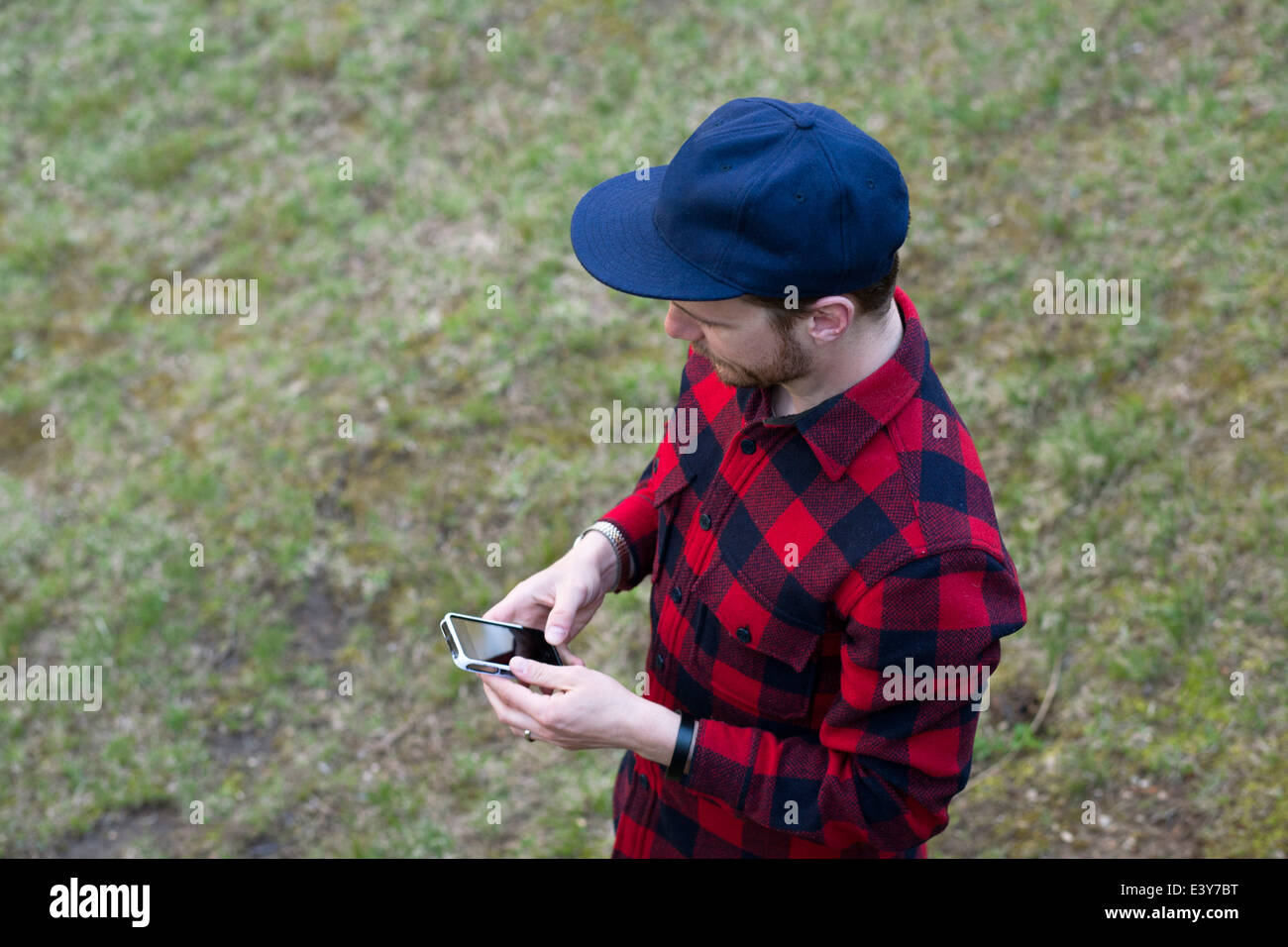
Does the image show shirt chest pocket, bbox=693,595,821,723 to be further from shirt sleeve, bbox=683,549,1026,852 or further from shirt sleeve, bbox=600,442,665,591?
shirt sleeve, bbox=600,442,665,591

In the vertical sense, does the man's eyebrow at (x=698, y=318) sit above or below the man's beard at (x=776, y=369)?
above

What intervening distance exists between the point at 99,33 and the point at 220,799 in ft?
21.7

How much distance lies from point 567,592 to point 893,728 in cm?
87

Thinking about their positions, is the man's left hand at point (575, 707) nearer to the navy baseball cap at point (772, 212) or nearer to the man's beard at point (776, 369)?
the man's beard at point (776, 369)

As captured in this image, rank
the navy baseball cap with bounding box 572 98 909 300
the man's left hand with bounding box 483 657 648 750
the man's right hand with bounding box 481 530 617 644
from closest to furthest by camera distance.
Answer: the navy baseball cap with bounding box 572 98 909 300, the man's left hand with bounding box 483 657 648 750, the man's right hand with bounding box 481 530 617 644

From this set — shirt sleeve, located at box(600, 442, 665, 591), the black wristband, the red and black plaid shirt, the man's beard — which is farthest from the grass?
the man's beard

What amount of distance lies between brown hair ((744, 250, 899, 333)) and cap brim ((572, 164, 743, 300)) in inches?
2.7

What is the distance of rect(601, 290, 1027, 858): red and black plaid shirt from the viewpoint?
194 centimetres

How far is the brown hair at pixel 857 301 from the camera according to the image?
194 cm

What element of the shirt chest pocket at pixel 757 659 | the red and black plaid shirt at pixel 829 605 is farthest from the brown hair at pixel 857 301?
the shirt chest pocket at pixel 757 659

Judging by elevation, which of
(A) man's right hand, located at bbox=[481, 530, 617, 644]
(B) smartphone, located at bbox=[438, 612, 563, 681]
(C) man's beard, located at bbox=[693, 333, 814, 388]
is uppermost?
(C) man's beard, located at bbox=[693, 333, 814, 388]

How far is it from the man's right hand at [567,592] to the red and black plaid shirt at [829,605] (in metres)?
0.22

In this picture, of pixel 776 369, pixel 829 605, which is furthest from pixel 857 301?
pixel 829 605

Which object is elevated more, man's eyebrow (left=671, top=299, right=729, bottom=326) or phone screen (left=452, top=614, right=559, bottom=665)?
man's eyebrow (left=671, top=299, right=729, bottom=326)
